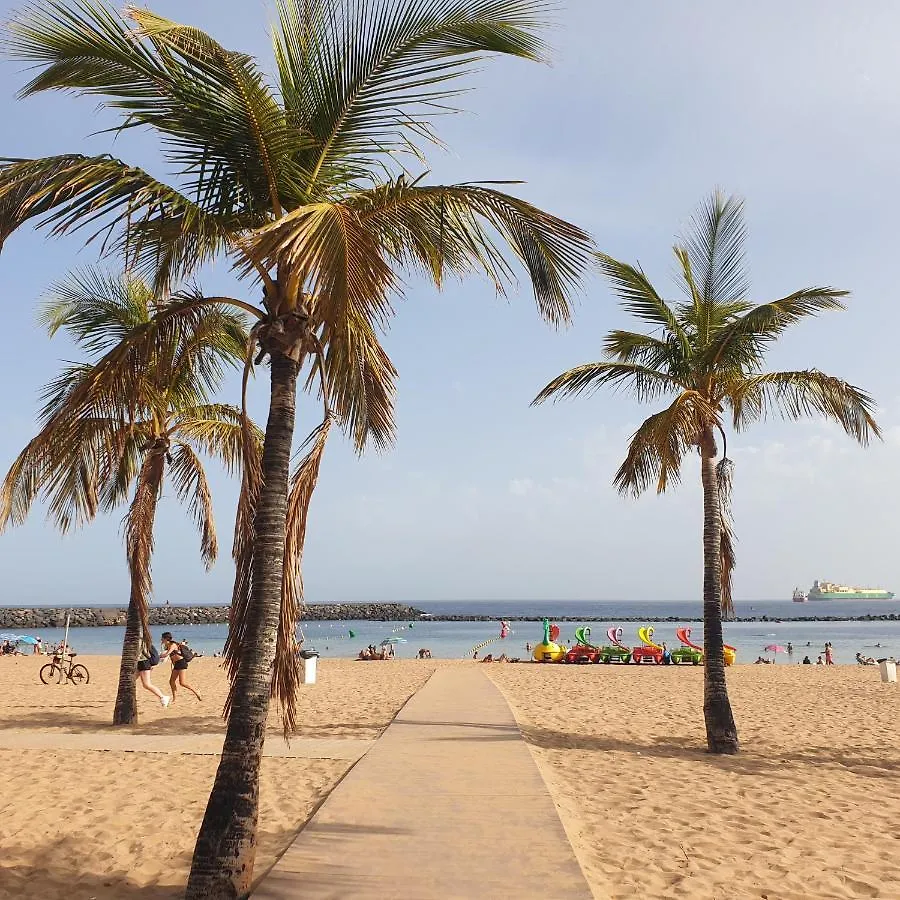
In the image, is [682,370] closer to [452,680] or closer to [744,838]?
[744,838]

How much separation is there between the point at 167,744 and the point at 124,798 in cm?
276

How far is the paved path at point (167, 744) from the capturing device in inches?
350

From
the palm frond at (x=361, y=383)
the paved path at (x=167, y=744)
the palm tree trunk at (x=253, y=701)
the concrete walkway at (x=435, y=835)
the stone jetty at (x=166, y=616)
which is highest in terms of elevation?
the palm frond at (x=361, y=383)

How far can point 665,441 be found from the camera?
975cm

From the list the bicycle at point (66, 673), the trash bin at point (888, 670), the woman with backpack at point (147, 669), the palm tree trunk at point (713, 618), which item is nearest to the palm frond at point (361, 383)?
the palm tree trunk at point (713, 618)

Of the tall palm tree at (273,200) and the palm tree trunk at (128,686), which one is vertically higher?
the tall palm tree at (273,200)

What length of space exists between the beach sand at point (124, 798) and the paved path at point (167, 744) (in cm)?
13

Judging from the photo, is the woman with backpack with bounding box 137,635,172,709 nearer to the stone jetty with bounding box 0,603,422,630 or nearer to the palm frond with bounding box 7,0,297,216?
the palm frond with bounding box 7,0,297,216

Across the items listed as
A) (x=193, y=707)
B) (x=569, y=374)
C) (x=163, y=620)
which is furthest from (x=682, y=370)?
(x=163, y=620)

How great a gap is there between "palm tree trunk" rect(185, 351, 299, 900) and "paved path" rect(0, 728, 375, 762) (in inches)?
164

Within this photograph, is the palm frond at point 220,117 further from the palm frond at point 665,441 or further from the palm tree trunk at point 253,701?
the palm frond at point 665,441

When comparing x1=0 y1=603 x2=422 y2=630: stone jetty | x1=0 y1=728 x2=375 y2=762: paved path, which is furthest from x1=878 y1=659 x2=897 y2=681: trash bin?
A: x1=0 y1=603 x2=422 y2=630: stone jetty

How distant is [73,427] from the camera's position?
5.21 m

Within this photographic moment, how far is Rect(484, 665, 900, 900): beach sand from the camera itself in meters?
5.07
